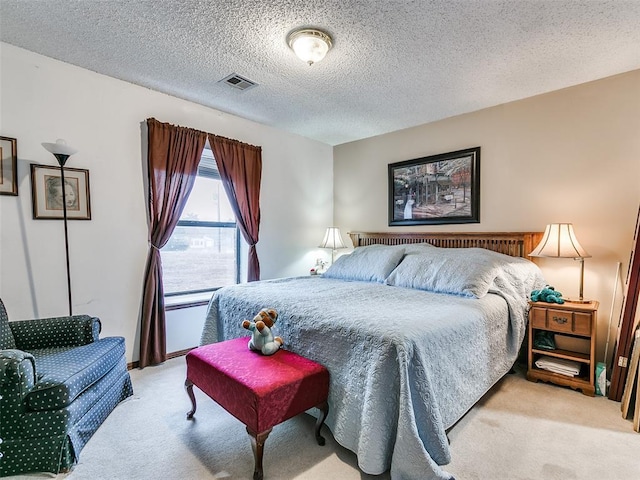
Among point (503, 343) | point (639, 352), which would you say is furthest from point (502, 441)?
point (639, 352)

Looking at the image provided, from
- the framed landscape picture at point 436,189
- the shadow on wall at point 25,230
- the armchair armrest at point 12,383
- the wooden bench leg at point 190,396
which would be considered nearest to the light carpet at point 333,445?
the wooden bench leg at point 190,396

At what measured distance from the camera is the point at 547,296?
263 cm

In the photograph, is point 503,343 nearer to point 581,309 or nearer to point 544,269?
point 581,309

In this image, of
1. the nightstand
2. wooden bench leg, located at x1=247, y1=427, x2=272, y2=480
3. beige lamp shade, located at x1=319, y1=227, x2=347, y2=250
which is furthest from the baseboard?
the nightstand

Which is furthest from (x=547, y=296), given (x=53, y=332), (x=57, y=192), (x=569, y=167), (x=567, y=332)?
(x=57, y=192)

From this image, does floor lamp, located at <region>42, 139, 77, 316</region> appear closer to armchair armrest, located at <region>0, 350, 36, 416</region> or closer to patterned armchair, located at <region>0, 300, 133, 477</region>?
patterned armchair, located at <region>0, 300, 133, 477</region>

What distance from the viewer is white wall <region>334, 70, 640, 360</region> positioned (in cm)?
264

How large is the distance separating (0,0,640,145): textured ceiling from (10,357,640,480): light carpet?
2.57m

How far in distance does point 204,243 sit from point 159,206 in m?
0.72

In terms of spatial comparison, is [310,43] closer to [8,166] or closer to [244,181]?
[244,181]

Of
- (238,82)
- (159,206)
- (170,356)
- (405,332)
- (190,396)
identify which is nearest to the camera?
(405,332)

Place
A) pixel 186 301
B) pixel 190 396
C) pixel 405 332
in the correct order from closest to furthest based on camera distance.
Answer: pixel 405 332 → pixel 190 396 → pixel 186 301

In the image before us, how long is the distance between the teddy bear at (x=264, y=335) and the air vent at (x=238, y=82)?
206 cm

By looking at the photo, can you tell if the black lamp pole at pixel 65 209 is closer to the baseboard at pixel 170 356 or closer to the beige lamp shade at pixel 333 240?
the baseboard at pixel 170 356
